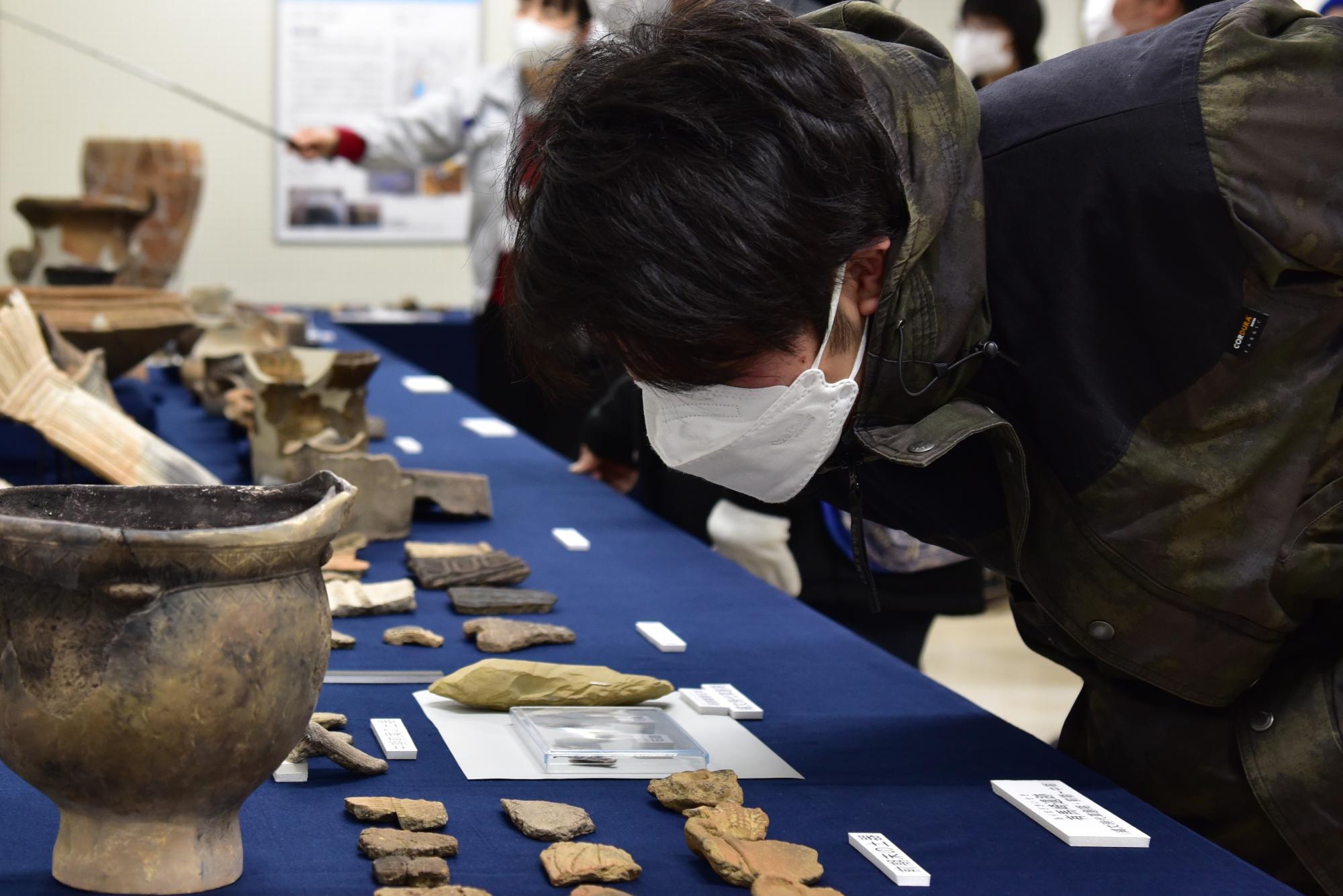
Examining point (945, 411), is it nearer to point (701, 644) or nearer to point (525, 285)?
point (525, 285)

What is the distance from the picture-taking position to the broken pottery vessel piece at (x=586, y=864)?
3.41 ft

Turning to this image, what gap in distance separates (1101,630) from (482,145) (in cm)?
389

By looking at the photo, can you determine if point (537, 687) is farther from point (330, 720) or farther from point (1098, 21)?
point (1098, 21)

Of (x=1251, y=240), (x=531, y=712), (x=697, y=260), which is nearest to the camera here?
(x=697, y=260)

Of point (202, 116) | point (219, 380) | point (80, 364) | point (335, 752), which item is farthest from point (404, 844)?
point (202, 116)

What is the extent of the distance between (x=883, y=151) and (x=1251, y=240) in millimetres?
341

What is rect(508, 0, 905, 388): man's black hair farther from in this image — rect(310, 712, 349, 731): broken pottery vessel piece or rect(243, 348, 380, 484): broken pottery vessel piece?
rect(243, 348, 380, 484): broken pottery vessel piece

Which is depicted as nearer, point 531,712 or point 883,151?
point 883,151

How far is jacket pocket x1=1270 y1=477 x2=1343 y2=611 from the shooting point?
1330 millimetres

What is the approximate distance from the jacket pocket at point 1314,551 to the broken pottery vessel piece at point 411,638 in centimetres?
94

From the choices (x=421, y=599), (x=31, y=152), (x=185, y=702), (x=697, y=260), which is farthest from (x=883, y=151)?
(x=31, y=152)

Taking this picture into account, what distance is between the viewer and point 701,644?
5.73 ft

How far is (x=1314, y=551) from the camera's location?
1.33 m

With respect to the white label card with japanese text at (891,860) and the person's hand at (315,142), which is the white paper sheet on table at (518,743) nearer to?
the white label card with japanese text at (891,860)
